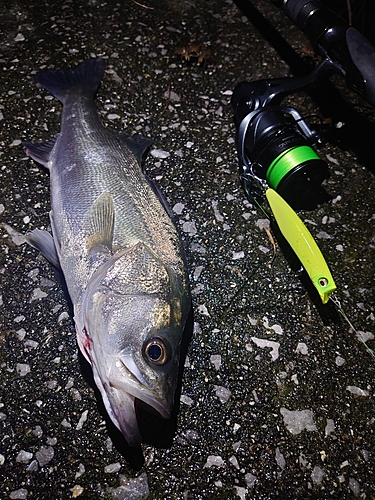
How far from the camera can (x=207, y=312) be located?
2584 millimetres

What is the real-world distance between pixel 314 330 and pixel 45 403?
60.7 inches

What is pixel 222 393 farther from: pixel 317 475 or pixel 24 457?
pixel 24 457

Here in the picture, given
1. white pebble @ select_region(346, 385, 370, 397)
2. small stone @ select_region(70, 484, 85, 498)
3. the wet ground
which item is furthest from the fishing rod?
small stone @ select_region(70, 484, 85, 498)

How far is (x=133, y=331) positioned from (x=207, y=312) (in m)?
0.75

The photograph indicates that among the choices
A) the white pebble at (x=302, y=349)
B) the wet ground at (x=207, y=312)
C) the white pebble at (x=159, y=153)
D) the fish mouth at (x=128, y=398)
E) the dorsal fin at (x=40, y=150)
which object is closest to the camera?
the fish mouth at (x=128, y=398)

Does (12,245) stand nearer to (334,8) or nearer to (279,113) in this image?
(279,113)

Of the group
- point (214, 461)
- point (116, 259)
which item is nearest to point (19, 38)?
point (116, 259)

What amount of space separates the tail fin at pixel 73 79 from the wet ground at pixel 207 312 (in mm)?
126

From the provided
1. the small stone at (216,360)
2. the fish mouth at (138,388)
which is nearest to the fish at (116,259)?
the fish mouth at (138,388)

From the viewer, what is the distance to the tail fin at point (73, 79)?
326 centimetres

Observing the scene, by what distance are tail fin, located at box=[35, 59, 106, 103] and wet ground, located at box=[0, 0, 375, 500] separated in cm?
13

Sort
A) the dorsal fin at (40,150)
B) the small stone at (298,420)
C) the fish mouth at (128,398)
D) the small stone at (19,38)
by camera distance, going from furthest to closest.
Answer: the small stone at (19,38)
the dorsal fin at (40,150)
the small stone at (298,420)
the fish mouth at (128,398)

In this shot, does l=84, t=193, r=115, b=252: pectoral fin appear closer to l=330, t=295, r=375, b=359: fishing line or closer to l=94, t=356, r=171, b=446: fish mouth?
l=94, t=356, r=171, b=446: fish mouth

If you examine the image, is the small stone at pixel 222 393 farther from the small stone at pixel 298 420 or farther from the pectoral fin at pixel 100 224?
the pectoral fin at pixel 100 224
